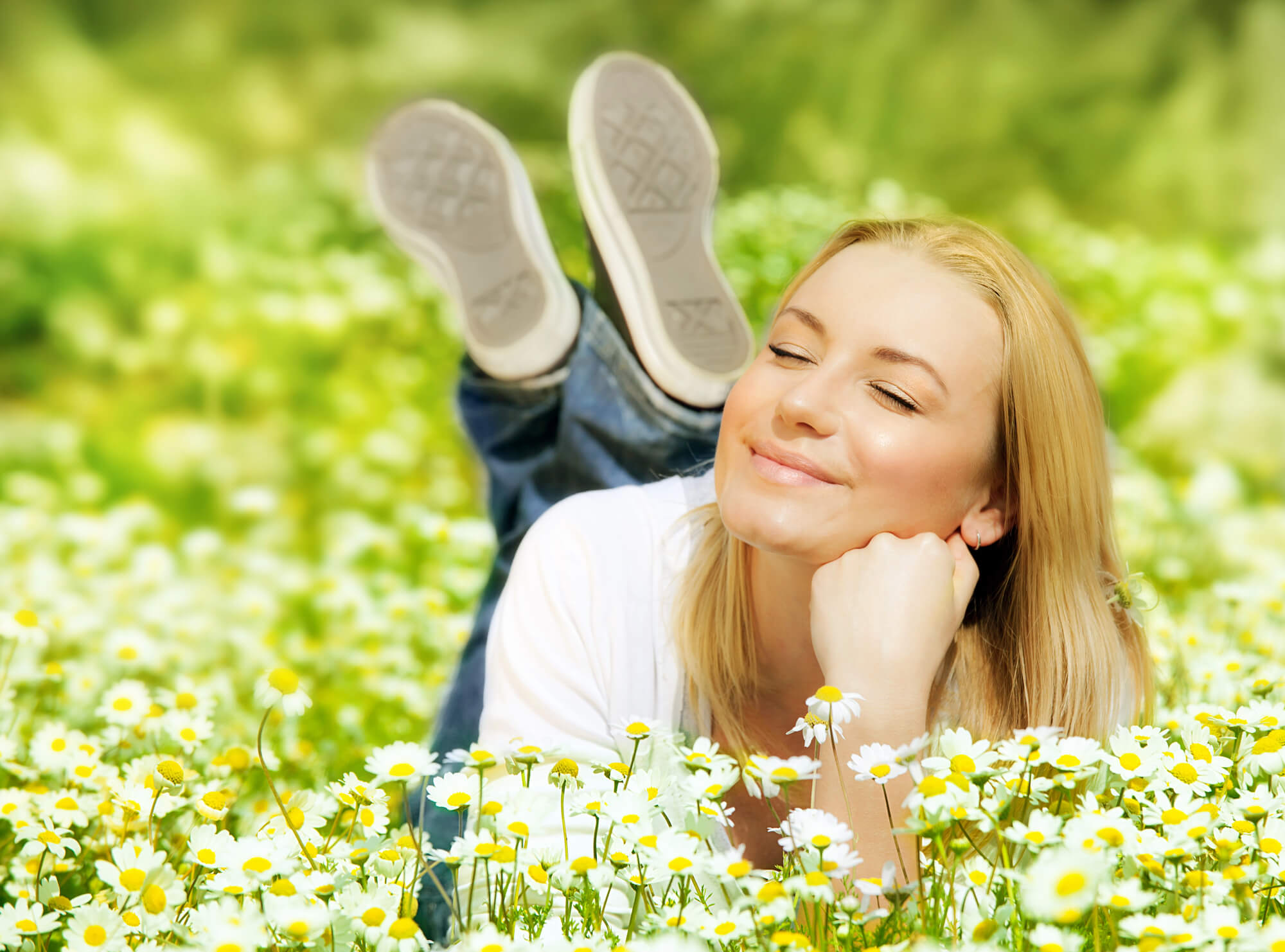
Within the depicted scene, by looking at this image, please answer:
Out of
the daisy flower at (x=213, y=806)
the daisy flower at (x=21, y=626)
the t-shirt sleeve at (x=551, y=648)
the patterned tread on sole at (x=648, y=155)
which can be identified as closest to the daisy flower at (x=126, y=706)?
the daisy flower at (x=21, y=626)

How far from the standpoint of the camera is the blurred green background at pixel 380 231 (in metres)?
5.98

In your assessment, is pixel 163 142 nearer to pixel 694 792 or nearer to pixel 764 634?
pixel 764 634

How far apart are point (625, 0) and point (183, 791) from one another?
6.43 m

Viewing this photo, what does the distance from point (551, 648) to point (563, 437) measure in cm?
83

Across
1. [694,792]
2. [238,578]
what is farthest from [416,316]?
[694,792]

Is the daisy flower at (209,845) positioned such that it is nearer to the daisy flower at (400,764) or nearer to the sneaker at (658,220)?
the daisy flower at (400,764)

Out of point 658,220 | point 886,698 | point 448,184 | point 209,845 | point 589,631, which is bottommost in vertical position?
point 209,845

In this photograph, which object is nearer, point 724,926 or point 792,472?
point 724,926

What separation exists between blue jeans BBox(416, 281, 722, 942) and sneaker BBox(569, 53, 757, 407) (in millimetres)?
86

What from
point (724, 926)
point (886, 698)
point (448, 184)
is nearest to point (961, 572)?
point (886, 698)

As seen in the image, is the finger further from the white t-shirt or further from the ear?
the white t-shirt

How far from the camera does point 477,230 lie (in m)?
2.89

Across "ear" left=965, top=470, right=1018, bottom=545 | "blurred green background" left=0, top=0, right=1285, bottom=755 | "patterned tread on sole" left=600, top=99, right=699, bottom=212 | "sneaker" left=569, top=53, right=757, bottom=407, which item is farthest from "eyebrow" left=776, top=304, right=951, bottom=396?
A: "blurred green background" left=0, top=0, right=1285, bottom=755

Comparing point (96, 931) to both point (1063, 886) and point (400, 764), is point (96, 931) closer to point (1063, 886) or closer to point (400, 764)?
point (400, 764)
